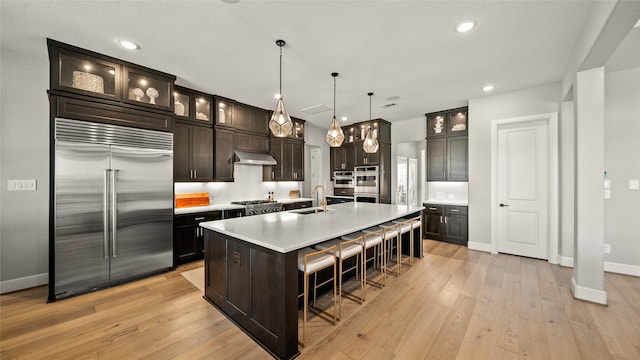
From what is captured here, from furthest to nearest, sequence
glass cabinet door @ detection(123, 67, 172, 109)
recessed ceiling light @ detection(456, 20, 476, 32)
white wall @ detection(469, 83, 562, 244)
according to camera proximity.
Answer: white wall @ detection(469, 83, 562, 244) < glass cabinet door @ detection(123, 67, 172, 109) < recessed ceiling light @ detection(456, 20, 476, 32)

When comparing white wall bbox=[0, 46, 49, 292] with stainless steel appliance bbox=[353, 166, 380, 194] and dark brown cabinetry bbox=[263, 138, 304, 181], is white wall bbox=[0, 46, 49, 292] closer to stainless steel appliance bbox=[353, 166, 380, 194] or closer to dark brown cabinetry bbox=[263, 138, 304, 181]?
dark brown cabinetry bbox=[263, 138, 304, 181]

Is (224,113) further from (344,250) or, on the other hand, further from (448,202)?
(448,202)

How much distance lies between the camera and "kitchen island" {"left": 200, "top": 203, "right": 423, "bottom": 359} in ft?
5.98

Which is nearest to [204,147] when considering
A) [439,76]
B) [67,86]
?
[67,86]

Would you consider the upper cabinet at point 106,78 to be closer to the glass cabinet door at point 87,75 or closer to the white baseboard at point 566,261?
the glass cabinet door at point 87,75

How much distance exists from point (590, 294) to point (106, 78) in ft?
19.8

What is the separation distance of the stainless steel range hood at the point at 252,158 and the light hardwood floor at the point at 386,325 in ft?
7.59

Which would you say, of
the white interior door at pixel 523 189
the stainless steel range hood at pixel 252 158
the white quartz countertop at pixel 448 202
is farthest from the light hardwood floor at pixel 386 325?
the stainless steel range hood at pixel 252 158

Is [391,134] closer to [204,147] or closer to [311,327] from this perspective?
[204,147]

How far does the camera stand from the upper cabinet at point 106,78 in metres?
2.73

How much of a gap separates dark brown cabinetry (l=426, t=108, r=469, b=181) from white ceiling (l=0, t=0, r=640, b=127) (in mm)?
1172

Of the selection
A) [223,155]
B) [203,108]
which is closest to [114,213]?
[223,155]

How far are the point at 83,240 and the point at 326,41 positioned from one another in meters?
3.58

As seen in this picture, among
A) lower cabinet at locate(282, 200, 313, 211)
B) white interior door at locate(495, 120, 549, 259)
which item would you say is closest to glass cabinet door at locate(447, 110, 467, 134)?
white interior door at locate(495, 120, 549, 259)
